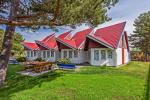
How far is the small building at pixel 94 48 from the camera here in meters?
26.4

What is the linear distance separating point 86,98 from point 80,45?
61.4ft

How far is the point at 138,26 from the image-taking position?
52.0 metres

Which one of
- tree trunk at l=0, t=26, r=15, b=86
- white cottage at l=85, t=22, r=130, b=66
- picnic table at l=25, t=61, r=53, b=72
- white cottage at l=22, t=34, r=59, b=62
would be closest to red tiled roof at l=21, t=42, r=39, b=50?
white cottage at l=22, t=34, r=59, b=62

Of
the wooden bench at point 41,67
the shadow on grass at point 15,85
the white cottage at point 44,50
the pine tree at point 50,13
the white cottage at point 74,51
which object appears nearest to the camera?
the pine tree at point 50,13

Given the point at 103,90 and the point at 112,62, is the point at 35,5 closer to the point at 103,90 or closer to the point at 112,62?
the point at 103,90

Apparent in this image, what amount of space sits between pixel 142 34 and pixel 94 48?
27.1m

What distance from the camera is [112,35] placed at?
91.7ft

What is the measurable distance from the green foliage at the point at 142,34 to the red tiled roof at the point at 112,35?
21726 millimetres

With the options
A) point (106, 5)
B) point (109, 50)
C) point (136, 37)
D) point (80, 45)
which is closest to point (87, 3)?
point (106, 5)

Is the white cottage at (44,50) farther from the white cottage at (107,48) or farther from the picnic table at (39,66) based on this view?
the picnic table at (39,66)

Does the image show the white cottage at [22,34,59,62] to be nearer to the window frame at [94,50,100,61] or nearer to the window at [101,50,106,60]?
the window frame at [94,50,100,61]

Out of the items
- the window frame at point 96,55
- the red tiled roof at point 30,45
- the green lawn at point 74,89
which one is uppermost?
the red tiled roof at point 30,45

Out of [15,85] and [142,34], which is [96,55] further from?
[142,34]

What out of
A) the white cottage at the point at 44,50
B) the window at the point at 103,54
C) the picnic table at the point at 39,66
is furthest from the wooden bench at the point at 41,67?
the white cottage at the point at 44,50
